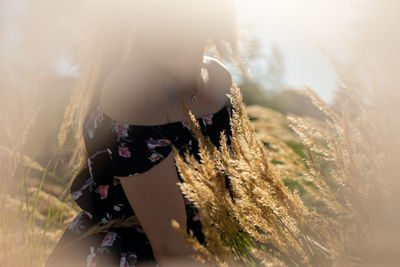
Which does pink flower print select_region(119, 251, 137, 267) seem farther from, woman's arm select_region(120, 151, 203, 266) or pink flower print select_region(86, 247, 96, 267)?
woman's arm select_region(120, 151, 203, 266)

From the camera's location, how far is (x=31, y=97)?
3.85 feet

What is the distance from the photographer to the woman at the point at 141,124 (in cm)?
90

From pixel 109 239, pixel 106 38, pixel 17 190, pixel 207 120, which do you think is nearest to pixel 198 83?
pixel 207 120

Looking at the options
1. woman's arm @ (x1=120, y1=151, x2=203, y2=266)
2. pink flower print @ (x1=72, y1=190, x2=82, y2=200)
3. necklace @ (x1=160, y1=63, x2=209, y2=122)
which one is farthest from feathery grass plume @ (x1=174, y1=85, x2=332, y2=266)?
pink flower print @ (x1=72, y1=190, x2=82, y2=200)

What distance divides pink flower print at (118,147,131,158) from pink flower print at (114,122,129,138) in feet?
0.11

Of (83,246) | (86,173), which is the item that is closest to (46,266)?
(83,246)

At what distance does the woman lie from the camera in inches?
35.3

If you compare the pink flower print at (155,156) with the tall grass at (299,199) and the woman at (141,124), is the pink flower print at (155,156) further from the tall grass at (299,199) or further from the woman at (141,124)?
the tall grass at (299,199)

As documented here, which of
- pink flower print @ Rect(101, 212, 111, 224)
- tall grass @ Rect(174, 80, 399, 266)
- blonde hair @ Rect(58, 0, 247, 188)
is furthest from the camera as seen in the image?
pink flower print @ Rect(101, 212, 111, 224)

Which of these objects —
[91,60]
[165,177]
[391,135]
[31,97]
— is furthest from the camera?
[31,97]

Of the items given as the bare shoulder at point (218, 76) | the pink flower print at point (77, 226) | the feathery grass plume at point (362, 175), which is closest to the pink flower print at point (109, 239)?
the pink flower print at point (77, 226)

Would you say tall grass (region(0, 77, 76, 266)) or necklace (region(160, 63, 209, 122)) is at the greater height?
necklace (region(160, 63, 209, 122))

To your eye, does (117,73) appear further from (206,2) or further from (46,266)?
(46,266)

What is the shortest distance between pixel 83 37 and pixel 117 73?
21 centimetres
